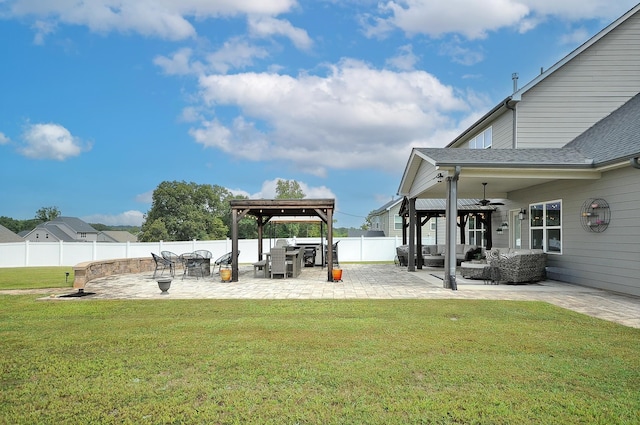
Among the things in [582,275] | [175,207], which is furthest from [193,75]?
[175,207]

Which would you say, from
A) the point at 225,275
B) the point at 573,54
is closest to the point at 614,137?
the point at 573,54

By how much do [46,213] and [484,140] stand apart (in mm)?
67418

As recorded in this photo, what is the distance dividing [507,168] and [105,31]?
585 inches

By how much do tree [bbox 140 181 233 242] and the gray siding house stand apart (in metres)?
28.2

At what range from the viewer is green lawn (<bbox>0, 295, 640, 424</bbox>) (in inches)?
116

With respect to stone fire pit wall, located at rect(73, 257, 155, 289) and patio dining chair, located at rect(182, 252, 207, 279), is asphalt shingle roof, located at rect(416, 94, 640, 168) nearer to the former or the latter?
patio dining chair, located at rect(182, 252, 207, 279)

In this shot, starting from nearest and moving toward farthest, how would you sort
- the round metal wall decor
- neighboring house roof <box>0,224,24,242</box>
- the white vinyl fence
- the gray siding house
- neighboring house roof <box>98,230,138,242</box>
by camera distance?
the gray siding house < the round metal wall decor < the white vinyl fence < neighboring house roof <box>0,224,24,242</box> < neighboring house roof <box>98,230,138,242</box>

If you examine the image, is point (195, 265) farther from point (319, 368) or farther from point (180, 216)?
point (180, 216)

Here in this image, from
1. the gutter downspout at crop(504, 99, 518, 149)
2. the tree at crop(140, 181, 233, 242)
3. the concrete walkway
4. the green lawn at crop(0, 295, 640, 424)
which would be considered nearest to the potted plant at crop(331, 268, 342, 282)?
the concrete walkway

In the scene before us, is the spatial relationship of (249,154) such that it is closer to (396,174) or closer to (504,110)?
(396,174)

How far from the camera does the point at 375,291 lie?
9195 mm

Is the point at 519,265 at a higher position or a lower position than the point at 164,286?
higher

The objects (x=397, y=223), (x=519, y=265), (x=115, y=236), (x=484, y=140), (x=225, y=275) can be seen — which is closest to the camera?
(x=519, y=265)

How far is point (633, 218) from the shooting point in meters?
8.18
